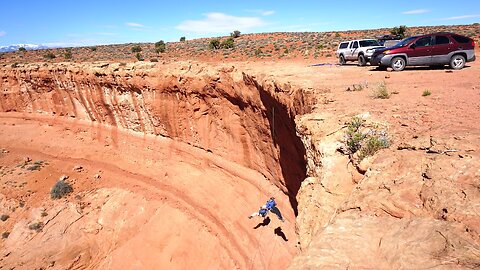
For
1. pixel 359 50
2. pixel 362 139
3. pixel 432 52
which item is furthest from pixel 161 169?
pixel 432 52

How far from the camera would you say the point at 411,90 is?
11.3 metres

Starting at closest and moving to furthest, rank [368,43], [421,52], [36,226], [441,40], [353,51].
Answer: [36,226]
[441,40]
[421,52]
[368,43]
[353,51]

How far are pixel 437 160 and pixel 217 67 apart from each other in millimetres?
13373

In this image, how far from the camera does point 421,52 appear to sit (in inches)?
618

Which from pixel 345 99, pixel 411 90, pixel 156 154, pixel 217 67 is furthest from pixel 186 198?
pixel 411 90

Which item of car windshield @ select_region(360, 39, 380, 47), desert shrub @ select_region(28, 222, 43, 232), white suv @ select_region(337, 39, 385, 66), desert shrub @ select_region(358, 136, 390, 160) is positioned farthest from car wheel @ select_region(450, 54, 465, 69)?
desert shrub @ select_region(28, 222, 43, 232)

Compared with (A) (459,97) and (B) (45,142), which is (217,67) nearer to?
(A) (459,97)

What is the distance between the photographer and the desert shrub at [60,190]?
16.9 meters

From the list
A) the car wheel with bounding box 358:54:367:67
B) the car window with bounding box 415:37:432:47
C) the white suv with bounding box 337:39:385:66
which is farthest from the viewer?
the car wheel with bounding box 358:54:367:67

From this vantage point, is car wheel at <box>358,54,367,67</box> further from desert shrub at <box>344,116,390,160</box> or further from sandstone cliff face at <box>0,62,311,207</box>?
desert shrub at <box>344,116,390,160</box>

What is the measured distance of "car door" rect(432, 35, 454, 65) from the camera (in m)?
15.2

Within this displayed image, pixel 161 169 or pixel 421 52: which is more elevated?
pixel 421 52

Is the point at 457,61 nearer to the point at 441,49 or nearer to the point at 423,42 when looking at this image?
the point at 441,49

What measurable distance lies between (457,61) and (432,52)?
1.22 m
